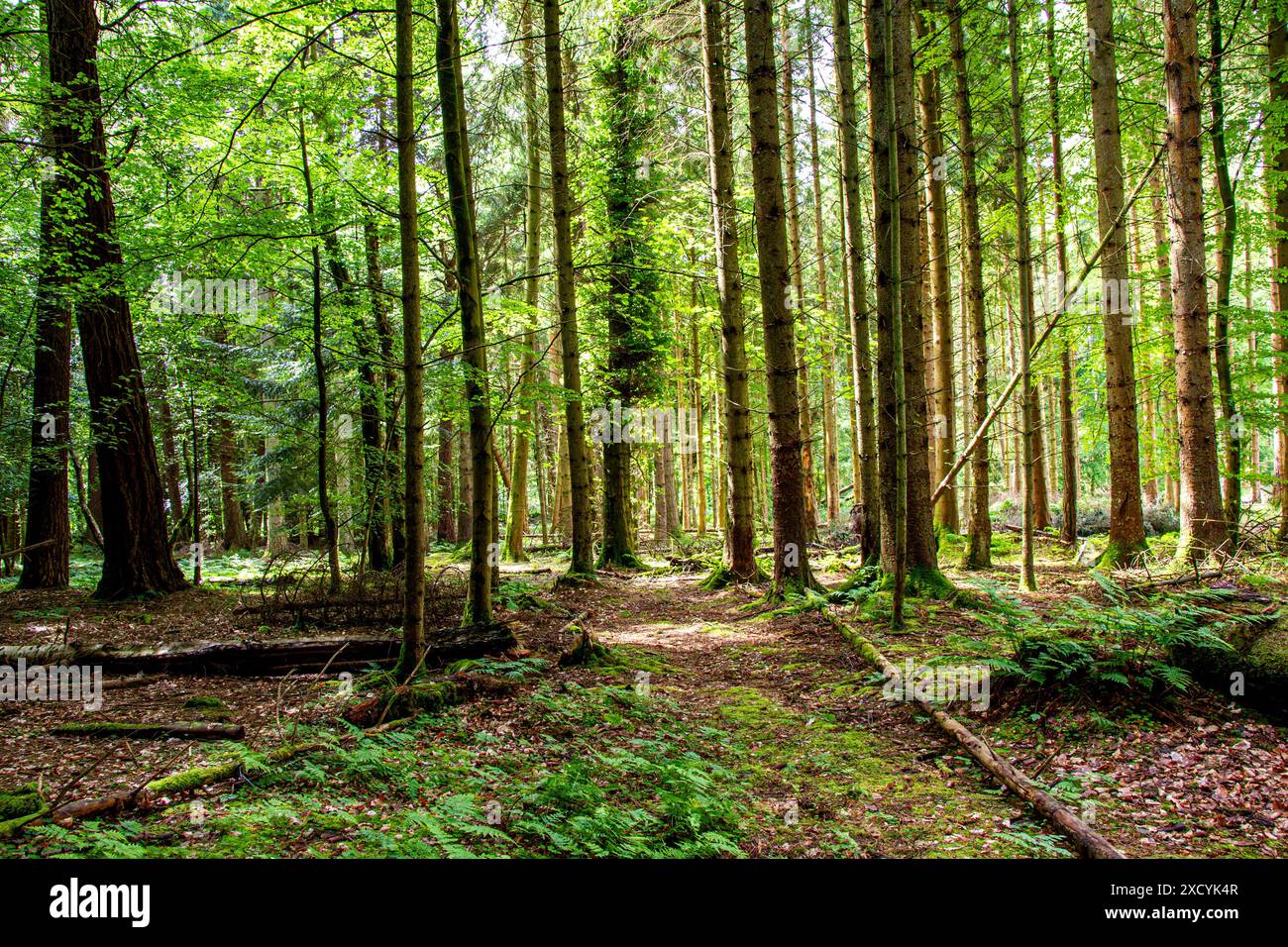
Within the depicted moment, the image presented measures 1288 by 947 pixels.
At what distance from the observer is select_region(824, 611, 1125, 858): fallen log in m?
3.06

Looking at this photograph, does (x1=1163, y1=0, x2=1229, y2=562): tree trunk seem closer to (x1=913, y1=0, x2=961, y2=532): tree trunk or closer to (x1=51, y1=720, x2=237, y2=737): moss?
(x1=913, y1=0, x2=961, y2=532): tree trunk

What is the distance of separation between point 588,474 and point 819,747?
874 cm

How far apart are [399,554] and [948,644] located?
11.9 m

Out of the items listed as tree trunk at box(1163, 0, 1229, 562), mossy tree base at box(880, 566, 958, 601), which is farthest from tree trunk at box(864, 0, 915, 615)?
tree trunk at box(1163, 0, 1229, 562)

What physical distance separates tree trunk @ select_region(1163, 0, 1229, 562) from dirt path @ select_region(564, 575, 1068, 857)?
5.29 metres

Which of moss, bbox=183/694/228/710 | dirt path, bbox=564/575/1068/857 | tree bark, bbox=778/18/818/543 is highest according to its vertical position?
tree bark, bbox=778/18/818/543

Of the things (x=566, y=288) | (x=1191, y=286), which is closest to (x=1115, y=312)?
(x=1191, y=286)

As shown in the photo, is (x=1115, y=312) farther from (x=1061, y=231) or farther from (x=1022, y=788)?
(x=1022, y=788)

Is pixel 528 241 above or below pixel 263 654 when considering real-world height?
above

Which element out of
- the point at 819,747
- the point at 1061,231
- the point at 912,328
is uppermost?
the point at 1061,231

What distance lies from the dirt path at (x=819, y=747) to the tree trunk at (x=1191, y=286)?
5.29m

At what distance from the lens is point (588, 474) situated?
13070mm
